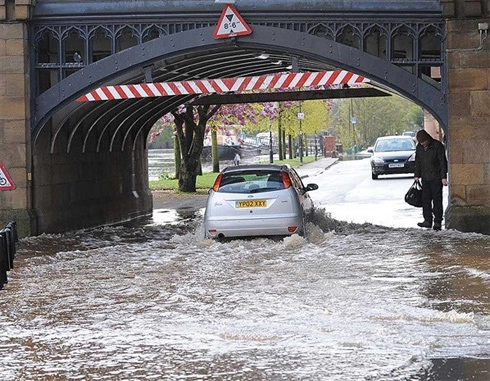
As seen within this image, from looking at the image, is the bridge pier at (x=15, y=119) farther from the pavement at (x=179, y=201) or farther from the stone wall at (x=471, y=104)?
the pavement at (x=179, y=201)

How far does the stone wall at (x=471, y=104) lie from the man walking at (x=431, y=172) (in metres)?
0.61

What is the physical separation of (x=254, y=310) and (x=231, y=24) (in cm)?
915

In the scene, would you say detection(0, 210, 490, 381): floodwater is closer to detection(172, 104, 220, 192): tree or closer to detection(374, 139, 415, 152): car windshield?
detection(172, 104, 220, 192): tree

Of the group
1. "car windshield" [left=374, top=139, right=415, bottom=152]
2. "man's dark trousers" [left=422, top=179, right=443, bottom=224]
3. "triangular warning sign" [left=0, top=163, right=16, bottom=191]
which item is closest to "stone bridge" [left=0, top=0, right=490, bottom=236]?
"man's dark trousers" [left=422, top=179, right=443, bottom=224]

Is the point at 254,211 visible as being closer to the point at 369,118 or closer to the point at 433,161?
the point at 433,161

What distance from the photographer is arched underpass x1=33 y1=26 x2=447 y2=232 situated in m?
20.3

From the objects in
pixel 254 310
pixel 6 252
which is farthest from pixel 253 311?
pixel 6 252

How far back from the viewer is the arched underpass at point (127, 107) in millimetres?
20312

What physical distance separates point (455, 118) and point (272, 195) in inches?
157

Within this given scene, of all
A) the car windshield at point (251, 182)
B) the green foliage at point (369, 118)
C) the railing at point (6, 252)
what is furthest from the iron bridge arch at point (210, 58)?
the green foliage at point (369, 118)

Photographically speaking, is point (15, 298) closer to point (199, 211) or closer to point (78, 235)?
point (78, 235)

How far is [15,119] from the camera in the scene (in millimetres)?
21188

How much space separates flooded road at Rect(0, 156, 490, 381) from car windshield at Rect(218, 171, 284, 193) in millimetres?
819

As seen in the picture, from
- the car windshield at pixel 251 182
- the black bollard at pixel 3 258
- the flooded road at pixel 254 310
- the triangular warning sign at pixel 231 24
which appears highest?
the triangular warning sign at pixel 231 24
